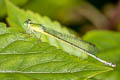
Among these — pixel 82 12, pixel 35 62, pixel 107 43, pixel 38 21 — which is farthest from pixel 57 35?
pixel 82 12

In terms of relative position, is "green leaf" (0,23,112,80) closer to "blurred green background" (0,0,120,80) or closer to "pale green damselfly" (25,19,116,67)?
"pale green damselfly" (25,19,116,67)

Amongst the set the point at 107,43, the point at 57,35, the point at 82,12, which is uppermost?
the point at 82,12

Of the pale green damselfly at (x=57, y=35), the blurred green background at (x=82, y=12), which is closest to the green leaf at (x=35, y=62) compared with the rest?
the pale green damselfly at (x=57, y=35)

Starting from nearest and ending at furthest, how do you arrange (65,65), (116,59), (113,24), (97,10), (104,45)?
(65,65), (116,59), (104,45), (113,24), (97,10)

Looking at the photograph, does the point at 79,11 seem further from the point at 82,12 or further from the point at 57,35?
the point at 57,35

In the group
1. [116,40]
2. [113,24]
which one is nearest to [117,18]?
[113,24]

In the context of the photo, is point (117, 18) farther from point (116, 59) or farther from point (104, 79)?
point (104, 79)

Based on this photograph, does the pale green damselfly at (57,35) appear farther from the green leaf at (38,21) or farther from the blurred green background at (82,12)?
the blurred green background at (82,12)

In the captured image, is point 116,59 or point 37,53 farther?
point 116,59

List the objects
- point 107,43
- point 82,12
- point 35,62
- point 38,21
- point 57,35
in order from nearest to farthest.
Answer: point 35,62
point 57,35
point 38,21
point 107,43
point 82,12

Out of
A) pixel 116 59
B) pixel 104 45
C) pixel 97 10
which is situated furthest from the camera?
pixel 97 10
